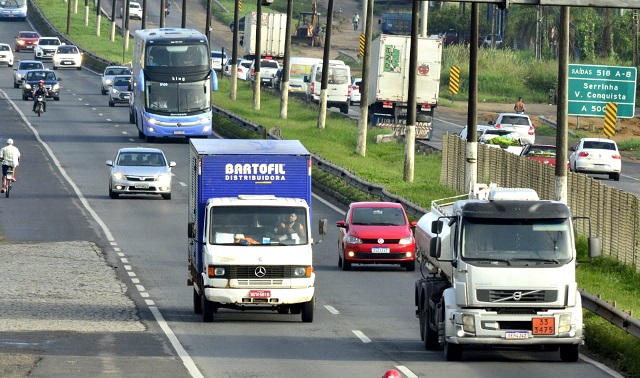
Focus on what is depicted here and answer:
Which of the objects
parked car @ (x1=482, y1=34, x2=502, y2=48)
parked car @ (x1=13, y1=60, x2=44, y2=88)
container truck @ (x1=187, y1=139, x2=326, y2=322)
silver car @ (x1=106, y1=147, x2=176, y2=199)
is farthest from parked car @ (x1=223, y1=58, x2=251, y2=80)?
container truck @ (x1=187, y1=139, x2=326, y2=322)

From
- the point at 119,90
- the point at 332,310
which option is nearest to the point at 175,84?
the point at 119,90

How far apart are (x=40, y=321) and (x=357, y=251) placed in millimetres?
9938

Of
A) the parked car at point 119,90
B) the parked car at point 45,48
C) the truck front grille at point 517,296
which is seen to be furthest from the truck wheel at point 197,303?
the parked car at point 45,48

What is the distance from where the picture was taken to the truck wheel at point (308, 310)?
25.8 meters

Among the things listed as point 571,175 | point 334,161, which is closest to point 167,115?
point 334,161

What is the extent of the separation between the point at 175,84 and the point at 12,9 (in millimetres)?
82103

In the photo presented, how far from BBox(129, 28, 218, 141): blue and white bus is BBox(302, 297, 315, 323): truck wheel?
37466 millimetres

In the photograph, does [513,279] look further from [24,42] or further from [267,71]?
[24,42]

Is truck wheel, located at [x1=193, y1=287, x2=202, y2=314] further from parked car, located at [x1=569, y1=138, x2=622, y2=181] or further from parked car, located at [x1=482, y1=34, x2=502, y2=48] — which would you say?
parked car, located at [x1=482, y1=34, x2=502, y2=48]

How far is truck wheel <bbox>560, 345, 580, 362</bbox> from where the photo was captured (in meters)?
21.5

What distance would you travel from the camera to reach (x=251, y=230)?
25.7 m

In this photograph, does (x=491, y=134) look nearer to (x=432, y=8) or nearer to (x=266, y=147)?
(x=266, y=147)

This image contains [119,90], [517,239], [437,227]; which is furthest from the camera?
[119,90]

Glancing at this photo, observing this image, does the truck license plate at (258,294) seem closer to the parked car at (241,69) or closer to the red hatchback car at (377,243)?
the red hatchback car at (377,243)
